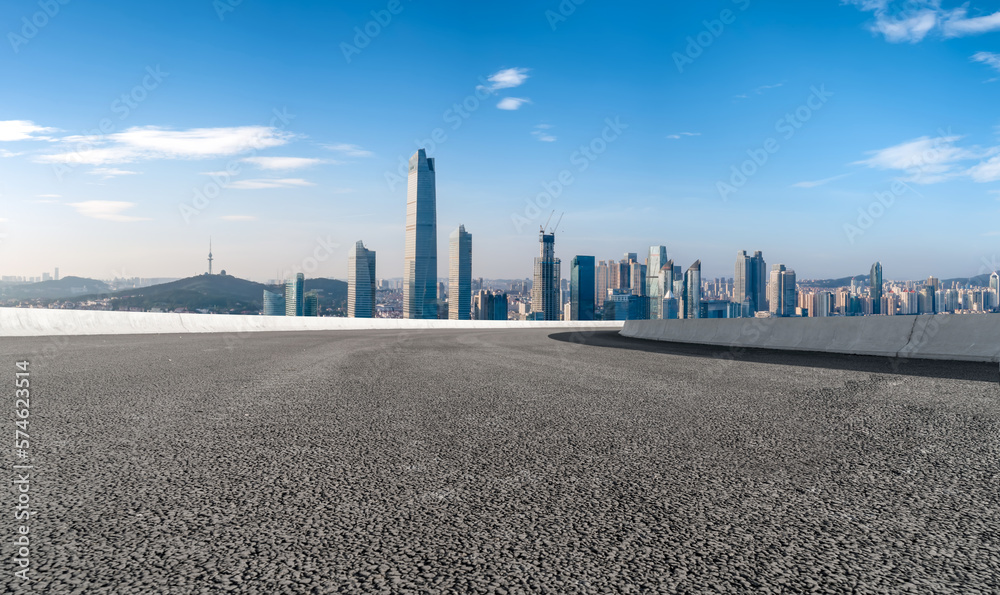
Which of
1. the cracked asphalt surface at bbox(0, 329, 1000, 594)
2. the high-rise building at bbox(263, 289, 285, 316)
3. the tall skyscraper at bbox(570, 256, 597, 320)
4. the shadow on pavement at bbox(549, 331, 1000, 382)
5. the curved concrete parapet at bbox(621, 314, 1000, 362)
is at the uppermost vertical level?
the tall skyscraper at bbox(570, 256, 597, 320)

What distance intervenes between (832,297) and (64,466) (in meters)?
43.7

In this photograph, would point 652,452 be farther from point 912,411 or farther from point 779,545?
point 912,411

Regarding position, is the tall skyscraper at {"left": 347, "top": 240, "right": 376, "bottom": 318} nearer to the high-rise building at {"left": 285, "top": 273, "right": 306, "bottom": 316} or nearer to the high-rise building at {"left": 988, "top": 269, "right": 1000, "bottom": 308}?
the high-rise building at {"left": 285, "top": 273, "right": 306, "bottom": 316}

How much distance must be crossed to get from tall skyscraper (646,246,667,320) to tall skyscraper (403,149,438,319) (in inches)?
1572

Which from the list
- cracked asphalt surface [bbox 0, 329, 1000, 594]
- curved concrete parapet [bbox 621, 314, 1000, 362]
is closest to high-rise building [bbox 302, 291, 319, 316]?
curved concrete parapet [bbox 621, 314, 1000, 362]

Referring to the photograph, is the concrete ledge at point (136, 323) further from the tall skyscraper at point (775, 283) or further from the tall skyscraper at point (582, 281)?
the tall skyscraper at point (582, 281)

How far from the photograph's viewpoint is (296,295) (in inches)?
2210

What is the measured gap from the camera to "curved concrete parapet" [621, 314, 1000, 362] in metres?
13.2

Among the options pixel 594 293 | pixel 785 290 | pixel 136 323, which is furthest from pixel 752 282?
pixel 136 323

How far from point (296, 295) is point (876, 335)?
48.6m

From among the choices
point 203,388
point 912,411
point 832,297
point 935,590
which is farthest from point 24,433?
point 832,297

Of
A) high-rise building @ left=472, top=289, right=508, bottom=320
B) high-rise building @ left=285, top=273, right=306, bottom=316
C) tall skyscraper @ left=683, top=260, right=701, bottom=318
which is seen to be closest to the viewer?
high-rise building @ left=285, top=273, right=306, bottom=316

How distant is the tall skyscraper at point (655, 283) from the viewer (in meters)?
93.9

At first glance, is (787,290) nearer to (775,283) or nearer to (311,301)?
(775,283)
